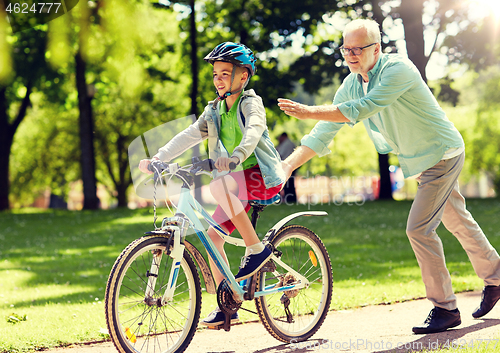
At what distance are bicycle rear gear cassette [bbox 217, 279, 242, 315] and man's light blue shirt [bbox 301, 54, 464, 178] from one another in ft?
4.23

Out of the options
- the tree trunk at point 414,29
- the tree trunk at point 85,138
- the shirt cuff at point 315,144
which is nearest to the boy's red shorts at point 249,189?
the shirt cuff at point 315,144

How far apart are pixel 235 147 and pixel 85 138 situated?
16.3 meters

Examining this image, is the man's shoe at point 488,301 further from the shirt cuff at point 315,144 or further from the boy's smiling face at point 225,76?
the boy's smiling face at point 225,76

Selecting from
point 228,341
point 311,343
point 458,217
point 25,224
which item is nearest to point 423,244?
point 458,217

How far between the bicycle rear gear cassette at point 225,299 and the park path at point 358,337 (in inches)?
13.9

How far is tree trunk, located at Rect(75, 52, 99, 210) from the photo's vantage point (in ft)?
61.8

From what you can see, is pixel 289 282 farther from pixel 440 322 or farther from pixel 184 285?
pixel 440 322

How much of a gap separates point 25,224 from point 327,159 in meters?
42.0

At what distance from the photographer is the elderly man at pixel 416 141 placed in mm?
3908

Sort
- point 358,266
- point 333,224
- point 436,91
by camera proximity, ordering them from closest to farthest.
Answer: point 358,266 < point 333,224 < point 436,91

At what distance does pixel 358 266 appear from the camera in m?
7.70

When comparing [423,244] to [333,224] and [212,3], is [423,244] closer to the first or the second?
[333,224]

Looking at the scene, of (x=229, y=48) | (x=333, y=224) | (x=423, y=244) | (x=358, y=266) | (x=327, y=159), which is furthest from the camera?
(x=327, y=159)

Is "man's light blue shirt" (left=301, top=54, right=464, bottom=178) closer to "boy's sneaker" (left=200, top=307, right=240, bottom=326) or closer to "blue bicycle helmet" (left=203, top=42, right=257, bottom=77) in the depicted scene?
"blue bicycle helmet" (left=203, top=42, right=257, bottom=77)
